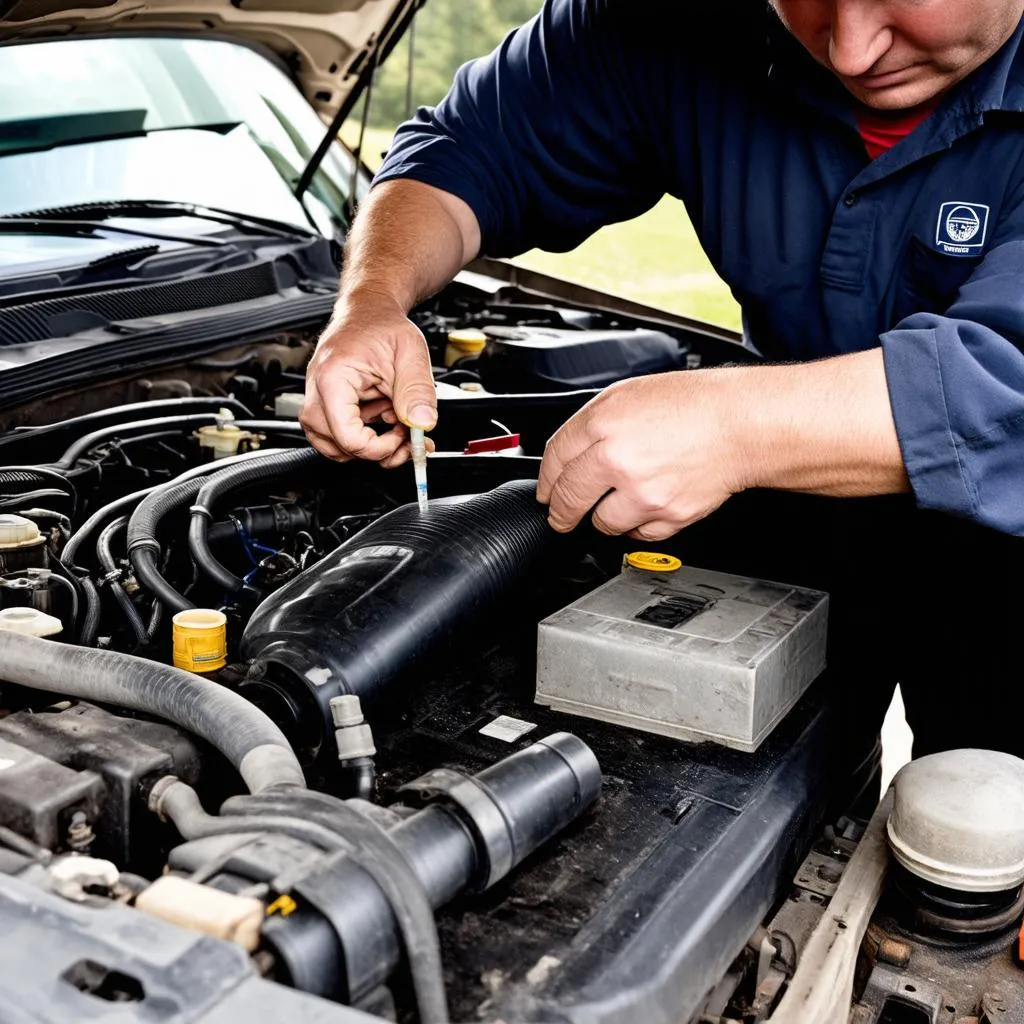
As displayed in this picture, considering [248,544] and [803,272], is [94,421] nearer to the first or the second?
[248,544]

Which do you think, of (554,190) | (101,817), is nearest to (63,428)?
(554,190)

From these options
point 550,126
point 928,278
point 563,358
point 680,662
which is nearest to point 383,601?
point 680,662

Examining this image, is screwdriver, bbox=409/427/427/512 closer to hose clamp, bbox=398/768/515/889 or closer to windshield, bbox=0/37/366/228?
hose clamp, bbox=398/768/515/889

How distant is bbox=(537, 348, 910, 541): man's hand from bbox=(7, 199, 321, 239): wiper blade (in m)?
1.26

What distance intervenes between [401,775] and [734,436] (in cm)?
42

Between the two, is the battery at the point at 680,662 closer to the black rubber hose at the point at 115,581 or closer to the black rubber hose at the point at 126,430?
the black rubber hose at the point at 115,581

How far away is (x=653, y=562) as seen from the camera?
4.25ft

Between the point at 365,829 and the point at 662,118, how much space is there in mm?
1249

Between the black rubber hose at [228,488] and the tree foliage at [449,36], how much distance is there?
38.0ft

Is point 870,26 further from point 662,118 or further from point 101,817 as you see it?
point 101,817

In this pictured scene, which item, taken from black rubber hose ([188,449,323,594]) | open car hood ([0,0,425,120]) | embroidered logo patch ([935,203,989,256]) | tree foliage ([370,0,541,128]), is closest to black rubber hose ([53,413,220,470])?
black rubber hose ([188,449,323,594])

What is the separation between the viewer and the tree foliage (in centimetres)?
1266

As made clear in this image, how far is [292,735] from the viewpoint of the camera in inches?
38.9

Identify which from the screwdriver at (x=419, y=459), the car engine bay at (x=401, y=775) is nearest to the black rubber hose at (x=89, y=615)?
the car engine bay at (x=401, y=775)
